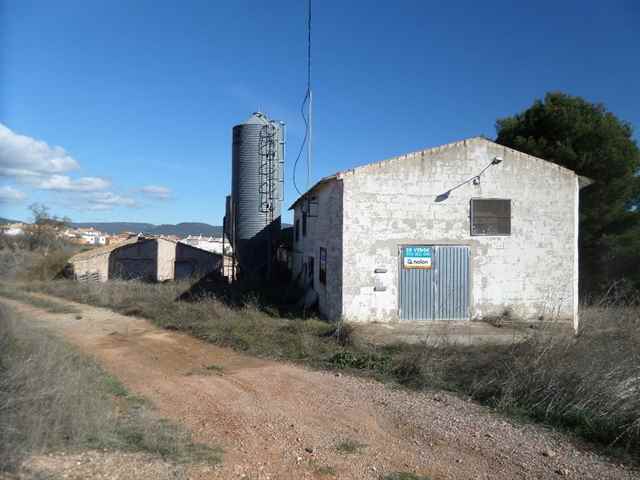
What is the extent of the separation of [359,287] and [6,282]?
17.2m

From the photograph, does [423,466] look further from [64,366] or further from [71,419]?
[64,366]

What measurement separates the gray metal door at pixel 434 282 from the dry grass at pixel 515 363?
2.27m

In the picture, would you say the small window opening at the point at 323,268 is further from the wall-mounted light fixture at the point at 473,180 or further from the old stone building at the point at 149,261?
the old stone building at the point at 149,261

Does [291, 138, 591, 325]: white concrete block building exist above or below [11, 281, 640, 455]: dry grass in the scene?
above

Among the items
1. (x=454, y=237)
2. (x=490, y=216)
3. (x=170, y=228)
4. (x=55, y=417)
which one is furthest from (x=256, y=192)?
(x=170, y=228)

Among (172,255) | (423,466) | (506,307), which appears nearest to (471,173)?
(506,307)

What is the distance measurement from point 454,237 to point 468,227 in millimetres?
469

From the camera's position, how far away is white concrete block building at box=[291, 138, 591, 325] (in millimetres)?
12570

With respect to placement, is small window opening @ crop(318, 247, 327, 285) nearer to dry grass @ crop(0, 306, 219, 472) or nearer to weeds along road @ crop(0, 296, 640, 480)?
weeds along road @ crop(0, 296, 640, 480)

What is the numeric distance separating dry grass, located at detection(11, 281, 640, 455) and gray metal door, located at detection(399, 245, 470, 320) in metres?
2.27

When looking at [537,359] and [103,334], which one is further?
[103,334]

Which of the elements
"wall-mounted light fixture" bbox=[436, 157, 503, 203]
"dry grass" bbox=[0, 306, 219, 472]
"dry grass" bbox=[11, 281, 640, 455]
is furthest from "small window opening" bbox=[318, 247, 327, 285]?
"dry grass" bbox=[0, 306, 219, 472]

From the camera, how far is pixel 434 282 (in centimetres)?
1277

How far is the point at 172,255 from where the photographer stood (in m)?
26.1
